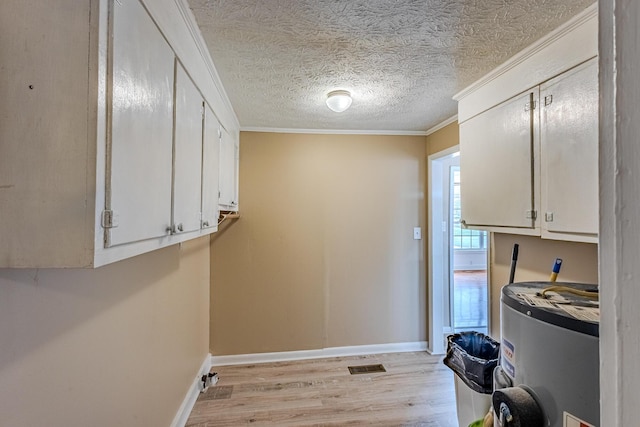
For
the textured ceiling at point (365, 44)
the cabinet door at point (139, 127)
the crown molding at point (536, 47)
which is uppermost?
the textured ceiling at point (365, 44)

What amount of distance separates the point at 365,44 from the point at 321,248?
6.40 feet

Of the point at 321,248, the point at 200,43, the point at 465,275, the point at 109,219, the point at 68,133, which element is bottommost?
the point at 465,275

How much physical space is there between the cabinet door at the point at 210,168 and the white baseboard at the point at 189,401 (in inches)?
47.9

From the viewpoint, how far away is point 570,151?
1.34 meters

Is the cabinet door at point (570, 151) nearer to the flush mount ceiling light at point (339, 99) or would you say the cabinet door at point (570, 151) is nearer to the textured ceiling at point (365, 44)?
the textured ceiling at point (365, 44)

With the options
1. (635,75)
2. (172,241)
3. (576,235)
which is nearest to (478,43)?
(576,235)

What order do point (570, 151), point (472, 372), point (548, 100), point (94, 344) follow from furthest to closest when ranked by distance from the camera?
point (472, 372) < point (548, 100) < point (570, 151) < point (94, 344)

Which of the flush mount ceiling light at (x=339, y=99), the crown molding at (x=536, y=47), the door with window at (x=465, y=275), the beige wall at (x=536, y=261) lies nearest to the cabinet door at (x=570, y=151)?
the crown molding at (x=536, y=47)

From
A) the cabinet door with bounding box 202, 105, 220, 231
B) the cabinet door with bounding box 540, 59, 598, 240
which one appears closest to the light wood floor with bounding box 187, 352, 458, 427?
the cabinet door with bounding box 202, 105, 220, 231

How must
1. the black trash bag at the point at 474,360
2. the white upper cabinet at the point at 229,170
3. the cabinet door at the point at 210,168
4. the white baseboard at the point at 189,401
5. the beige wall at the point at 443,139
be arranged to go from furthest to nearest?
the beige wall at the point at 443,139
the white upper cabinet at the point at 229,170
the white baseboard at the point at 189,401
the cabinet door at the point at 210,168
the black trash bag at the point at 474,360

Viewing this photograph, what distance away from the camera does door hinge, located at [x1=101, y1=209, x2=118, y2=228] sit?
0.73 m

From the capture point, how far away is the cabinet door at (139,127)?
0.77m

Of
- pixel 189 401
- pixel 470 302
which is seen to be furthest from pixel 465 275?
pixel 189 401

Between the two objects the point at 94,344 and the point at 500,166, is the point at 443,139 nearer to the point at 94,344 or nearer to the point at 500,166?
the point at 500,166
